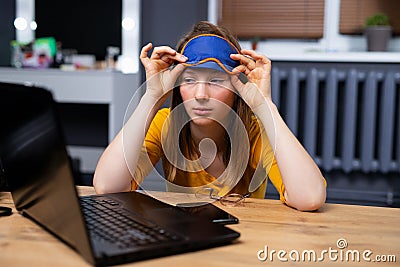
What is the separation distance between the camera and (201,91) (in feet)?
3.89

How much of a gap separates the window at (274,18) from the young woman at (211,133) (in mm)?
1991

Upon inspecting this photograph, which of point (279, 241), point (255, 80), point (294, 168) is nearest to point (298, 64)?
point (255, 80)

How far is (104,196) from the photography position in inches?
41.3

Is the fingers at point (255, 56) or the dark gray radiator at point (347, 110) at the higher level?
the fingers at point (255, 56)

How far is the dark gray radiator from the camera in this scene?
10.1ft

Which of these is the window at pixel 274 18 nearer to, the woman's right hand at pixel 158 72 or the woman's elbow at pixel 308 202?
the woman's right hand at pixel 158 72

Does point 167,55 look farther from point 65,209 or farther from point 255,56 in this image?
point 65,209

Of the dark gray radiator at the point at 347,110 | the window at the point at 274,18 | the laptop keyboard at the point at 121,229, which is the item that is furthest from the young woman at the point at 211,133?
the window at the point at 274,18

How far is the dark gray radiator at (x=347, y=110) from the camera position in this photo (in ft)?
10.1

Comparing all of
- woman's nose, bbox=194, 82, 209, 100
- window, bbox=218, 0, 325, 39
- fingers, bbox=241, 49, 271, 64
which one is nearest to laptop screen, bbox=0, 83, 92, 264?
woman's nose, bbox=194, 82, 209, 100

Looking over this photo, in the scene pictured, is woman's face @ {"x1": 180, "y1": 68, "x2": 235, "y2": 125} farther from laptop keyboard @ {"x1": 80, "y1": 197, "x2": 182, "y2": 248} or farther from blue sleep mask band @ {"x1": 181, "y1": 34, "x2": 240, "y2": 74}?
laptop keyboard @ {"x1": 80, "y1": 197, "x2": 182, "y2": 248}

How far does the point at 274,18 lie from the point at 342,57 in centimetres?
49

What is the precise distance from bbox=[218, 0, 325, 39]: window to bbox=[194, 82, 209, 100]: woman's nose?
7.13 feet

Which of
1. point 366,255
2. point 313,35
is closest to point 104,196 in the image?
point 366,255
